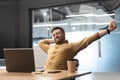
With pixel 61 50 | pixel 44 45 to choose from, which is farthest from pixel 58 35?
pixel 44 45

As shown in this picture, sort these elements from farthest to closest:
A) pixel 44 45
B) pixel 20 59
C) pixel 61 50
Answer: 1. pixel 44 45
2. pixel 61 50
3. pixel 20 59

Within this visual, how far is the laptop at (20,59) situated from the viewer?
2.18 metres

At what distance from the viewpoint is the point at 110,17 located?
16.7ft

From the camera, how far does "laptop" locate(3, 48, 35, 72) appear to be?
2180 mm

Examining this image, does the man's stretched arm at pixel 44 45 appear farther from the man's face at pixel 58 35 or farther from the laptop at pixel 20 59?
the laptop at pixel 20 59

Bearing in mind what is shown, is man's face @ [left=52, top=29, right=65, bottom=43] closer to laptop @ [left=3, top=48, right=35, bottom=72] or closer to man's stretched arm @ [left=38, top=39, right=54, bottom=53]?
man's stretched arm @ [left=38, top=39, right=54, bottom=53]

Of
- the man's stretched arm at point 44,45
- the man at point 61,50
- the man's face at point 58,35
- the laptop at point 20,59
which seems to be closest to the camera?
the laptop at point 20,59

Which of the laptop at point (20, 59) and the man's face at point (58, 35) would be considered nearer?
the laptop at point (20, 59)

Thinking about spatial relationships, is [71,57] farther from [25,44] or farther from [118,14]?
[25,44]

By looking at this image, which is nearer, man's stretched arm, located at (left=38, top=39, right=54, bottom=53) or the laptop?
the laptop

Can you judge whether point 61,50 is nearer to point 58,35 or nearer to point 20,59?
point 58,35

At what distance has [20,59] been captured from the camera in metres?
2.21

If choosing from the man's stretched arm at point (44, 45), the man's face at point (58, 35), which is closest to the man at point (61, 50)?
the man's face at point (58, 35)

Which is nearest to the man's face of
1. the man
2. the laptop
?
the man
